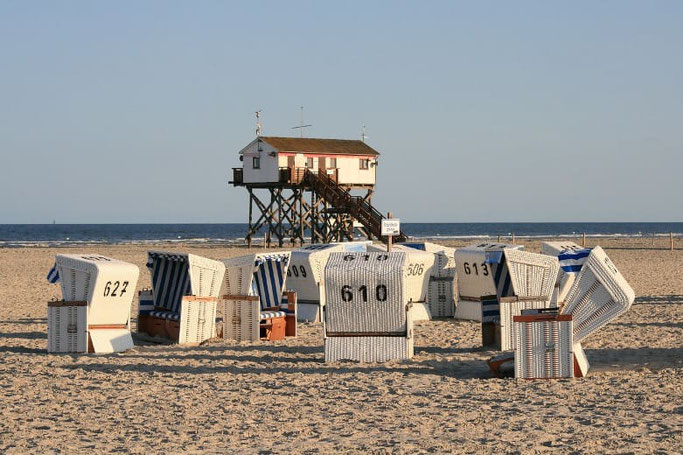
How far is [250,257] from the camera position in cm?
1494

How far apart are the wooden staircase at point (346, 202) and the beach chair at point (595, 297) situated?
32.9 metres

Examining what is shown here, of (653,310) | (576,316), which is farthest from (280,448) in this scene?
(653,310)

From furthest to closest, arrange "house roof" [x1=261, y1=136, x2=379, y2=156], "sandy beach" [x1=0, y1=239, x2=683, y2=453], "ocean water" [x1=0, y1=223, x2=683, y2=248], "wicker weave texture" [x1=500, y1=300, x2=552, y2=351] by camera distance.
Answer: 1. "ocean water" [x1=0, y1=223, x2=683, y2=248]
2. "house roof" [x1=261, y1=136, x2=379, y2=156]
3. "wicker weave texture" [x1=500, y1=300, x2=552, y2=351]
4. "sandy beach" [x1=0, y1=239, x2=683, y2=453]

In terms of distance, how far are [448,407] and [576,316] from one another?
2212 mm

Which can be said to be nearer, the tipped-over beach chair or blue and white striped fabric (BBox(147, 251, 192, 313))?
the tipped-over beach chair

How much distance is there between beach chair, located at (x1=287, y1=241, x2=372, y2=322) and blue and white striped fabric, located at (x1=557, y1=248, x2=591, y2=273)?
255 inches

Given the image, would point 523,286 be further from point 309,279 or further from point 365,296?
point 309,279

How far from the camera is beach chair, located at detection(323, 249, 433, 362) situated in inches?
474

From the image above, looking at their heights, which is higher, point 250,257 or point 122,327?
point 250,257

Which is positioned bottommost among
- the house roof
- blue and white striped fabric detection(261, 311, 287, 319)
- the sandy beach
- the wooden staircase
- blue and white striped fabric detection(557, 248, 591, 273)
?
the sandy beach

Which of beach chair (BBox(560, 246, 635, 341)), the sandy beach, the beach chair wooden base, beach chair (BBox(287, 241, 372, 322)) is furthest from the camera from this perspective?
beach chair (BBox(287, 241, 372, 322))

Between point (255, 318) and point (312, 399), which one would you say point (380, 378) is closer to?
point (312, 399)

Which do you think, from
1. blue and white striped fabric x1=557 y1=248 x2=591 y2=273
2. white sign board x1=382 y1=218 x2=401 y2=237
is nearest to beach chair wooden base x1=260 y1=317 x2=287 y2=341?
white sign board x1=382 y1=218 x2=401 y2=237

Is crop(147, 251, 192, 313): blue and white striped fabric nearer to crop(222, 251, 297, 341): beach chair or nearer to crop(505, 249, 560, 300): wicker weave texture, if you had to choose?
crop(222, 251, 297, 341): beach chair
